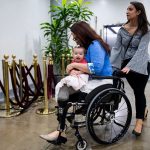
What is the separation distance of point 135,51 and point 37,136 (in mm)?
1332

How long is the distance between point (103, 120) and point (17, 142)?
87 centimetres

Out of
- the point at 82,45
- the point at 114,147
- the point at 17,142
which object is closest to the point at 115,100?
the point at 114,147

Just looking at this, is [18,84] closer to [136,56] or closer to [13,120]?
[13,120]

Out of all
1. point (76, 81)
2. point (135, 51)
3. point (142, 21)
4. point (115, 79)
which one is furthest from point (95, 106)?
point (142, 21)

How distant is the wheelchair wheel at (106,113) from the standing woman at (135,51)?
0.81ft

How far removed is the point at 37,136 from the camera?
2689mm

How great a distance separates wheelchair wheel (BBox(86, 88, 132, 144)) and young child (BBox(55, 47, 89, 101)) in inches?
6.2

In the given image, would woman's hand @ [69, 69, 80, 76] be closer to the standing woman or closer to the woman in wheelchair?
the woman in wheelchair

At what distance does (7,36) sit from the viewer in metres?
4.29

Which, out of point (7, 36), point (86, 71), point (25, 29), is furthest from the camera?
point (25, 29)

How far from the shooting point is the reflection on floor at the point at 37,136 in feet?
7.91

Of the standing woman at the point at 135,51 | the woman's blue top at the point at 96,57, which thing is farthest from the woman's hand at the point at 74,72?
the standing woman at the point at 135,51

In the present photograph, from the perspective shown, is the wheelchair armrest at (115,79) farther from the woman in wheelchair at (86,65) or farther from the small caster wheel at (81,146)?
the small caster wheel at (81,146)

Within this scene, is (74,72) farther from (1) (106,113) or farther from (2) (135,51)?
(2) (135,51)
